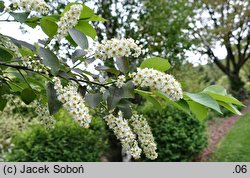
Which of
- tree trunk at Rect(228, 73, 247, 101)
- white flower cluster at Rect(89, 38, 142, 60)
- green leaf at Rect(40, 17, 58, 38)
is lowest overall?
white flower cluster at Rect(89, 38, 142, 60)

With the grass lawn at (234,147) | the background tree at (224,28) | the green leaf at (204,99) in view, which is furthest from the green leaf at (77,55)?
the background tree at (224,28)

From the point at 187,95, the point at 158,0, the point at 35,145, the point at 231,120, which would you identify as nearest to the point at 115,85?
the point at 187,95

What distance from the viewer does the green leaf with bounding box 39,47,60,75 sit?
872mm

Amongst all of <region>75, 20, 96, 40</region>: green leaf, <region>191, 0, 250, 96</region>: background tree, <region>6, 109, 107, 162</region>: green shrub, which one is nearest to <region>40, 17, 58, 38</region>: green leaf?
<region>75, 20, 96, 40</region>: green leaf

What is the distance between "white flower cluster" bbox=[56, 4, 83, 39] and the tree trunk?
1447 centimetres

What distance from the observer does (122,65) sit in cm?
92

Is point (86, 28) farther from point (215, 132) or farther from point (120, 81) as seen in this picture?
point (215, 132)

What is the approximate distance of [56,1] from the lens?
14.8 ft

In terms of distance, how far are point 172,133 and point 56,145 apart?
1.72 meters

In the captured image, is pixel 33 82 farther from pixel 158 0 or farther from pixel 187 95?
pixel 158 0

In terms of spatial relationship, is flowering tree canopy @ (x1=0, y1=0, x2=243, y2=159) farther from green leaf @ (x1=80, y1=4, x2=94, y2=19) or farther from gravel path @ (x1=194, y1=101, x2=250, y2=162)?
gravel path @ (x1=194, y1=101, x2=250, y2=162)

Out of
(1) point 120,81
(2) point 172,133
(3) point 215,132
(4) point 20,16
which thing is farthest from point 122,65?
(3) point 215,132

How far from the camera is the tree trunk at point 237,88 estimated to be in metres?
14.9

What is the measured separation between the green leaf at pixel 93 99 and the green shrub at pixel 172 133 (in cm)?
430
